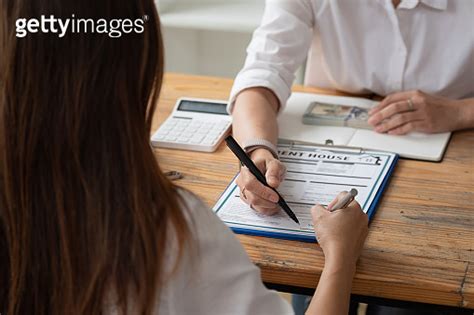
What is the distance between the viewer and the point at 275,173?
1.43 meters

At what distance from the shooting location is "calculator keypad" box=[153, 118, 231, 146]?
5.45 ft

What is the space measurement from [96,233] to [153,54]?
210 mm

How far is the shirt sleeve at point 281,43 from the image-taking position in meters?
1.82

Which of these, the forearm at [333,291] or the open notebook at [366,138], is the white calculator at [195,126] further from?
the forearm at [333,291]

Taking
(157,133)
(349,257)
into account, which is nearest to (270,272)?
(349,257)

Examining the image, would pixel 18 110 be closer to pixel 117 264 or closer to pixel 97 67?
pixel 97 67

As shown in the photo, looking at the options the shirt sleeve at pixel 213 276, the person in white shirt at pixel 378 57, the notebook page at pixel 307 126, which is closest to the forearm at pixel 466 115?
the person in white shirt at pixel 378 57

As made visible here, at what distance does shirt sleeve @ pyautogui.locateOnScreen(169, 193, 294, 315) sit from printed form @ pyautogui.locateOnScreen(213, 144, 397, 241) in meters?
0.32

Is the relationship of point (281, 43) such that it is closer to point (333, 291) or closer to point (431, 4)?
point (431, 4)

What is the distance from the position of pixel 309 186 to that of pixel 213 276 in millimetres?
530

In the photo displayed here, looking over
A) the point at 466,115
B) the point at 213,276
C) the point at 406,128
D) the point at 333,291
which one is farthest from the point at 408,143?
the point at 213,276

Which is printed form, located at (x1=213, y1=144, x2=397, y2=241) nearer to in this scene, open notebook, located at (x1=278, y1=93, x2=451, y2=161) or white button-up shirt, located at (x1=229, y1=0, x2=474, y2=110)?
open notebook, located at (x1=278, y1=93, x2=451, y2=161)

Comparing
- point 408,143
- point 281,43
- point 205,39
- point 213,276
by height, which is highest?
point 213,276

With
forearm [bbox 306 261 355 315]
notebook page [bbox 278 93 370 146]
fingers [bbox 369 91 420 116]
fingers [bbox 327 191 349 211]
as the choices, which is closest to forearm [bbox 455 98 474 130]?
fingers [bbox 369 91 420 116]
